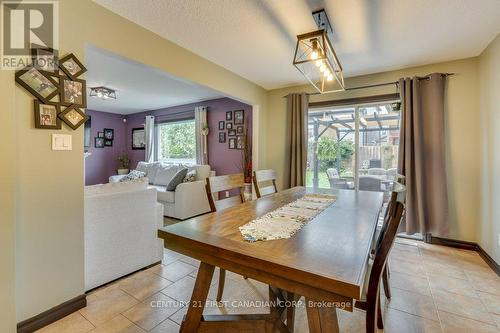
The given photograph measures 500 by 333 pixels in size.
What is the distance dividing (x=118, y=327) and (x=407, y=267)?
2.62 m

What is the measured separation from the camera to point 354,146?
3.70 metres

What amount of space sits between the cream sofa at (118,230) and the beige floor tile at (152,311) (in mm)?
497

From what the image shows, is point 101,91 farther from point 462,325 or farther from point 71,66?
point 462,325

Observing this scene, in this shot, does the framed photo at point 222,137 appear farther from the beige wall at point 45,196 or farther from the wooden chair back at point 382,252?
the wooden chair back at point 382,252

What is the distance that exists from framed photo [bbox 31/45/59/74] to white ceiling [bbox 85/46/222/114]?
0.32 m

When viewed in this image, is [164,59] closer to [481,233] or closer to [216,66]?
[216,66]

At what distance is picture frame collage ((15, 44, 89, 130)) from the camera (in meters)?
1.52

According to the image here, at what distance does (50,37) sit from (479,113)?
4177 mm

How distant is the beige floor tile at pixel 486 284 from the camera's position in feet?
6.58

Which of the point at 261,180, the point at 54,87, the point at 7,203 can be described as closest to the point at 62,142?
the point at 54,87

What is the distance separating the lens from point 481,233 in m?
2.73

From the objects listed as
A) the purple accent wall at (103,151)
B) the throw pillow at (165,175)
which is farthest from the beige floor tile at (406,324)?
the purple accent wall at (103,151)
